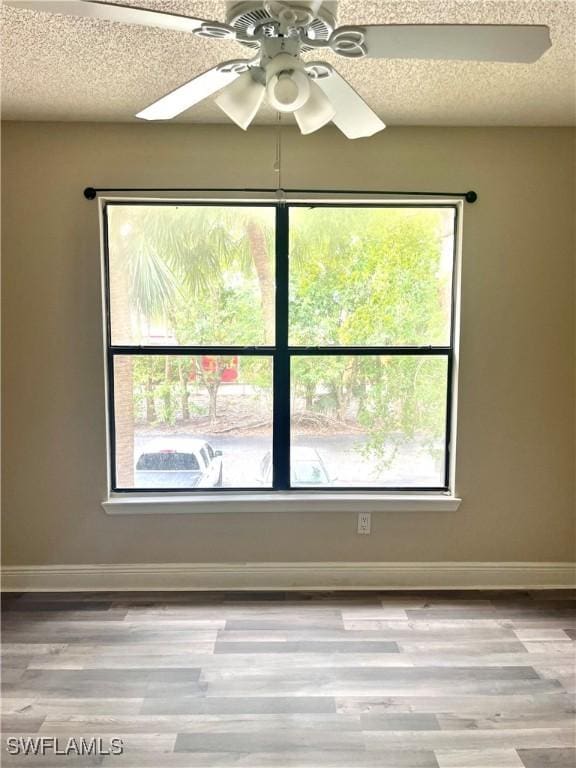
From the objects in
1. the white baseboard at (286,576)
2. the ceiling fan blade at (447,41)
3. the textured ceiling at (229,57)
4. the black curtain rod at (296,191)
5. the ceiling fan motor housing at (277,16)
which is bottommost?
the white baseboard at (286,576)

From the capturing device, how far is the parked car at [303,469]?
2873 mm

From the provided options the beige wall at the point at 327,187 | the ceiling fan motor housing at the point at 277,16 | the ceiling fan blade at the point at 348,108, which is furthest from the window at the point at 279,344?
the ceiling fan motor housing at the point at 277,16

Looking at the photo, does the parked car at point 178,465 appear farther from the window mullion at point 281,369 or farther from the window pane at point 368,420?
the window pane at point 368,420

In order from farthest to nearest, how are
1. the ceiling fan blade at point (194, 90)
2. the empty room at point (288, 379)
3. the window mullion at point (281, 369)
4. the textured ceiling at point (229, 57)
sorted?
the window mullion at point (281, 369) < the empty room at point (288, 379) < the textured ceiling at point (229, 57) < the ceiling fan blade at point (194, 90)

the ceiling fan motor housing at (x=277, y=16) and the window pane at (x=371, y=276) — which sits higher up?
the ceiling fan motor housing at (x=277, y=16)

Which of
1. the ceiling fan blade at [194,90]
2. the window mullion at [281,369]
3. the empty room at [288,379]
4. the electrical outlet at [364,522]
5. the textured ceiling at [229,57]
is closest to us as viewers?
the ceiling fan blade at [194,90]

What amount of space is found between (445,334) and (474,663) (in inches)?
63.9

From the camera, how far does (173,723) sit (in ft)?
6.14

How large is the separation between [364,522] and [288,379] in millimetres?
907

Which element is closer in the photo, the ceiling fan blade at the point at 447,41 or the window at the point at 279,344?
the ceiling fan blade at the point at 447,41

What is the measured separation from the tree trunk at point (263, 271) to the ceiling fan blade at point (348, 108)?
1.04 meters

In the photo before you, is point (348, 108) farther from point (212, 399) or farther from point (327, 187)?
point (212, 399)

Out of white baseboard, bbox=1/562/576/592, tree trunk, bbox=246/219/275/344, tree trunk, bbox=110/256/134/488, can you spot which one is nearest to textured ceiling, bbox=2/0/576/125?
tree trunk, bbox=246/219/275/344

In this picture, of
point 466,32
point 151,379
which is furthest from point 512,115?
point 151,379
